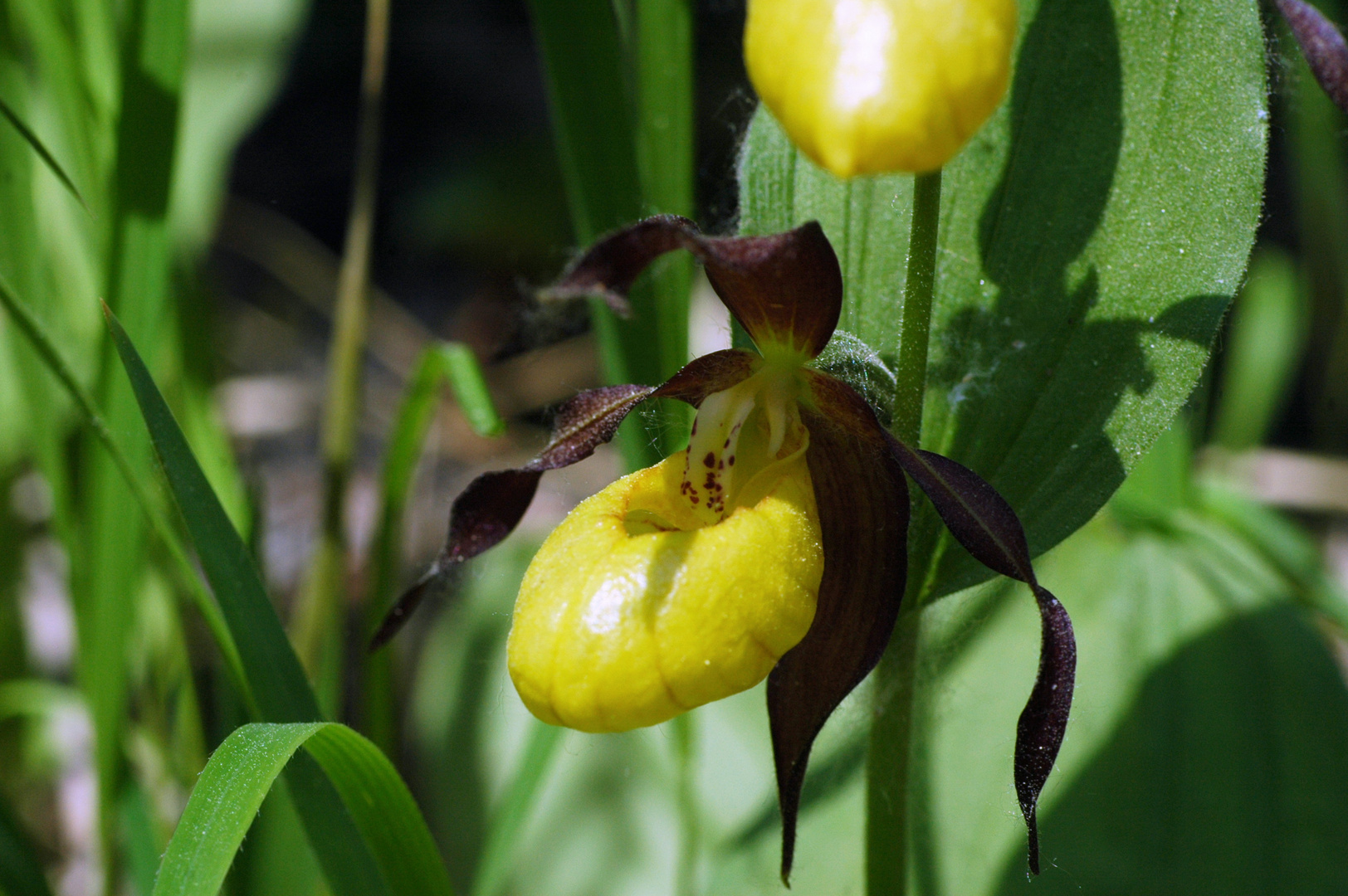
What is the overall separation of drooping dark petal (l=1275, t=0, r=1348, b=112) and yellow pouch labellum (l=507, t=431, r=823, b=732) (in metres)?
0.37

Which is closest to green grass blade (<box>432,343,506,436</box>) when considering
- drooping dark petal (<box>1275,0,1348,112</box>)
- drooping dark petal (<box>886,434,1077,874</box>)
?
drooping dark petal (<box>886,434,1077,874</box>)

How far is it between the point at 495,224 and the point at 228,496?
132cm

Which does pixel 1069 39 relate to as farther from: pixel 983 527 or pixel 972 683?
pixel 972 683

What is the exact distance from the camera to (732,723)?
1.26 m

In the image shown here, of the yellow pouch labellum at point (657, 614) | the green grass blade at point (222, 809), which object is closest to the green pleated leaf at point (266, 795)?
the green grass blade at point (222, 809)

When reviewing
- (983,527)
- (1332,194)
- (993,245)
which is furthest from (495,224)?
(983,527)

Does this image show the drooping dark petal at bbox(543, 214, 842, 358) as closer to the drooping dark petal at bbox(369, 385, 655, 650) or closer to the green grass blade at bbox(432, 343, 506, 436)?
the drooping dark petal at bbox(369, 385, 655, 650)

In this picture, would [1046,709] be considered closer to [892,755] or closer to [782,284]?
[892,755]

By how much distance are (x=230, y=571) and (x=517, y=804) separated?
1.26 ft

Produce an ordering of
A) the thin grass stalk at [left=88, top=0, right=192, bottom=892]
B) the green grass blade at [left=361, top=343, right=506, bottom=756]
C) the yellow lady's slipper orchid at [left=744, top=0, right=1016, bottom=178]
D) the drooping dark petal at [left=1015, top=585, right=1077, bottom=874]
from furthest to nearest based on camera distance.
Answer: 1. the green grass blade at [left=361, top=343, right=506, bottom=756]
2. the thin grass stalk at [left=88, top=0, right=192, bottom=892]
3. the drooping dark petal at [left=1015, top=585, right=1077, bottom=874]
4. the yellow lady's slipper orchid at [left=744, top=0, right=1016, bottom=178]

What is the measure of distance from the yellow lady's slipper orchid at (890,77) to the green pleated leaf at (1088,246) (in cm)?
23

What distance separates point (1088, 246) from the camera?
0.69 metres

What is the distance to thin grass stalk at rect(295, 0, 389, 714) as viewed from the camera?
46.3 inches

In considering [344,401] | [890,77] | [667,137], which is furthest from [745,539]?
[344,401]
